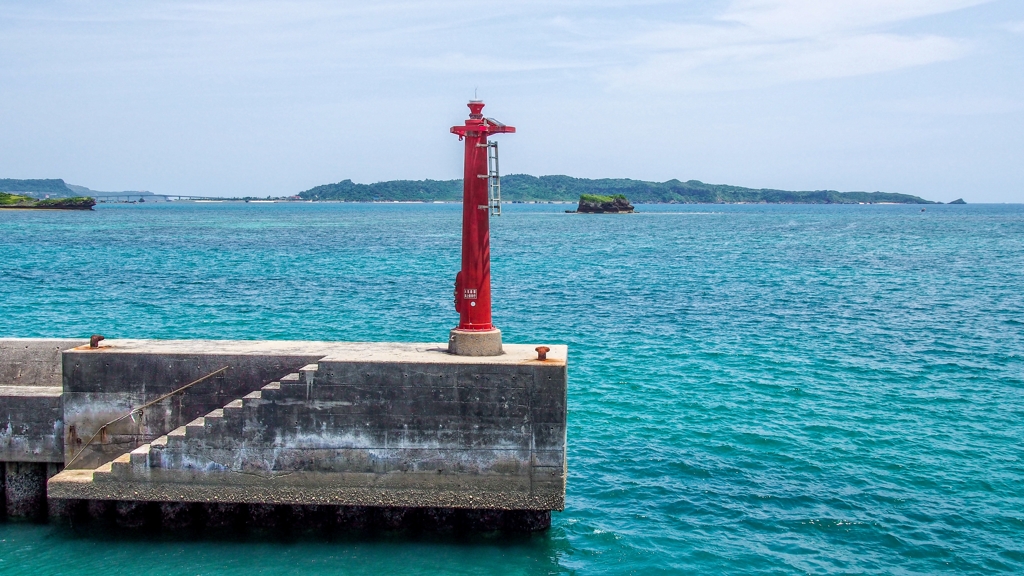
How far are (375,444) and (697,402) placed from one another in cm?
1045

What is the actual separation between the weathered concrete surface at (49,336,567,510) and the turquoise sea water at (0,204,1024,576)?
2.62ft

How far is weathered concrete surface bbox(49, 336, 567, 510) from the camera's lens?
41.1 feet

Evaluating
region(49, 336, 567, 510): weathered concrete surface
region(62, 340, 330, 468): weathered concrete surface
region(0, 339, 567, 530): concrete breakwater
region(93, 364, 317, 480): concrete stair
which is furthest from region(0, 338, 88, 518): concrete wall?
region(93, 364, 317, 480): concrete stair

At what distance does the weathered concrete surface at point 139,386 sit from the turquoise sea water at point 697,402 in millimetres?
1453

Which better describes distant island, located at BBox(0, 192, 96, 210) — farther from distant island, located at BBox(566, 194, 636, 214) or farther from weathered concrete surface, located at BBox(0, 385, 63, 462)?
weathered concrete surface, located at BBox(0, 385, 63, 462)

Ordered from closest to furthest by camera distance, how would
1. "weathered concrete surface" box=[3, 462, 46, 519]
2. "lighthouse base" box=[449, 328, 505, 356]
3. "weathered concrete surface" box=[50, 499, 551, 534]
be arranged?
"weathered concrete surface" box=[50, 499, 551, 534] → "lighthouse base" box=[449, 328, 505, 356] → "weathered concrete surface" box=[3, 462, 46, 519]

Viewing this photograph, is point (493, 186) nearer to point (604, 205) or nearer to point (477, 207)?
point (477, 207)

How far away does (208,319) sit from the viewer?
3169cm

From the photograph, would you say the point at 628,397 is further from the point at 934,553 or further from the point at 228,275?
the point at 228,275

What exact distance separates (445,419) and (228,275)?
3848cm

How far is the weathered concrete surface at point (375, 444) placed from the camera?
12.5 meters

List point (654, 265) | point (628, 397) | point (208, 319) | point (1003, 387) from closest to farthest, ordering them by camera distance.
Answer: point (628, 397)
point (1003, 387)
point (208, 319)
point (654, 265)

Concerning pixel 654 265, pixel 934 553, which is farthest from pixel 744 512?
pixel 654 265

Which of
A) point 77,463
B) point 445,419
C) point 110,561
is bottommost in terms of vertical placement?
point 110,561
